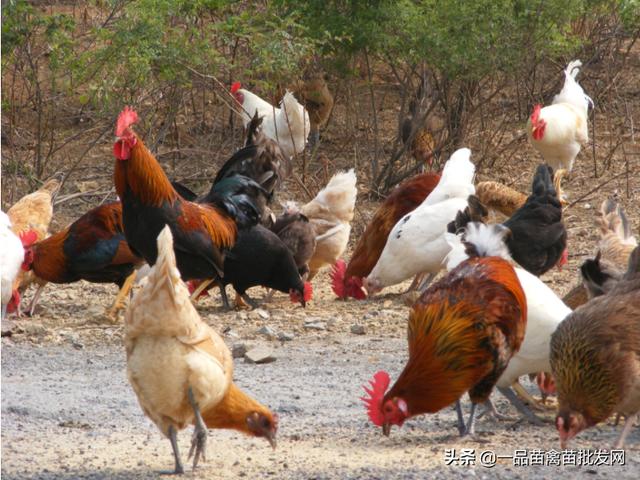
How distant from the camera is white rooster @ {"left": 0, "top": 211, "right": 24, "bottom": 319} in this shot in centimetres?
789

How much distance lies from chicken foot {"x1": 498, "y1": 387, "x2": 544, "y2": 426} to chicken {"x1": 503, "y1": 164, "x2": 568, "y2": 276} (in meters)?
2.13

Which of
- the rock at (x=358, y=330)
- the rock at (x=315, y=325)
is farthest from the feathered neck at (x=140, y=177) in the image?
the rock at (x=358, y=330)

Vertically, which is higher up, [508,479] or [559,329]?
[559,329]

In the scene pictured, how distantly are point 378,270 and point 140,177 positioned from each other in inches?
94.8

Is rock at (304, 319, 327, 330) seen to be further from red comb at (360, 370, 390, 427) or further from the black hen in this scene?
red comb at (360, 370, 390, 427)

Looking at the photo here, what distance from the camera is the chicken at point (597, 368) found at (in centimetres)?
526

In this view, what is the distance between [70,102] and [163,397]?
405 inches

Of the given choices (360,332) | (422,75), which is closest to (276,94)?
(422,75)

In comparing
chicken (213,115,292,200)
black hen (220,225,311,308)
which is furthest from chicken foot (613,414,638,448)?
chicken (213,115,292,200)

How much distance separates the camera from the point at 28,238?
896cm

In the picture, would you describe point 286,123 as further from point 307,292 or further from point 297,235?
point 307,292

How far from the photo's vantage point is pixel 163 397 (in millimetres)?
5023

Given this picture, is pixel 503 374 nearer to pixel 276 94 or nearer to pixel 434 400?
pixel 434 400

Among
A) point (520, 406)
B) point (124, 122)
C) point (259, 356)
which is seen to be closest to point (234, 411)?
point (520, 406)
